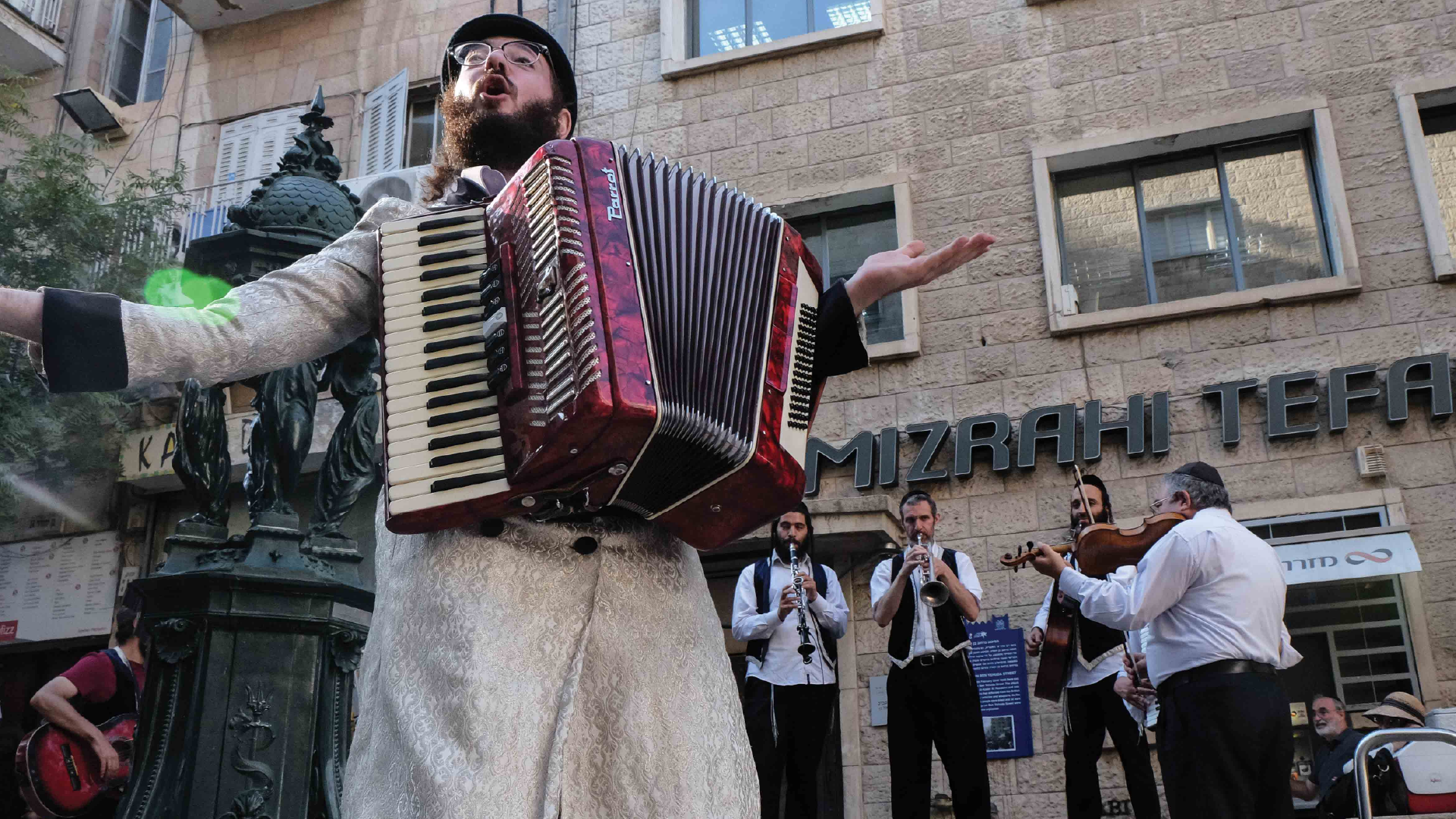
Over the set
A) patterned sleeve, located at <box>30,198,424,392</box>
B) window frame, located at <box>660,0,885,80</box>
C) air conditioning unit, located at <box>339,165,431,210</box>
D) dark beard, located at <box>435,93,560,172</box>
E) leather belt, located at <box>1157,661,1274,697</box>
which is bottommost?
leather belt, located at <box>1157,661,1274,697</box>

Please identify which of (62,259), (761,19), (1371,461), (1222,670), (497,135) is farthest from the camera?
(62,259)

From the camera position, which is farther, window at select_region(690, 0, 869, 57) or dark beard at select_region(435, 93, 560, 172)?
window at select_region(690, 0, 869, 57)

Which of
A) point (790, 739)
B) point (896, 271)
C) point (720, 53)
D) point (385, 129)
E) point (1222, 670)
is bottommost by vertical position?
point (790, 739)

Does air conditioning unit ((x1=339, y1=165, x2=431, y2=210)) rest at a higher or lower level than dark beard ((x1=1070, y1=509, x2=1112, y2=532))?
higher

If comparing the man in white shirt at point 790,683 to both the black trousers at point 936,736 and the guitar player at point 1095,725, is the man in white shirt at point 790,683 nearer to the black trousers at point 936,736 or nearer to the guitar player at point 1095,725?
the black trousers at point 936,736

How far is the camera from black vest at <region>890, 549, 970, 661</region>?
21.5 feet

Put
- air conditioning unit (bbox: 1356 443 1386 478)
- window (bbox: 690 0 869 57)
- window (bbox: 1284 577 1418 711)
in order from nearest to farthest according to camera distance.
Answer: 1. window (bbox: 1284 577 1418 711)
2. air conditioning unit (bbox: 1356 443 1386 478)
3. window (bbox: 690 0 869 57)

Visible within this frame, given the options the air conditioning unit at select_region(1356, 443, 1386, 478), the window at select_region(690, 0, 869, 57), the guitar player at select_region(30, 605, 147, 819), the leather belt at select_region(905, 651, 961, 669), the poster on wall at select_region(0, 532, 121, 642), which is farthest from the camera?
the poster on wall at select_region(0, 532, 121, 642)

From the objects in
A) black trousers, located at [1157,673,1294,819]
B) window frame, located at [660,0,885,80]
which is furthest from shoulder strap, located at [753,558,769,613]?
window frame, located at [660,0,885,80]

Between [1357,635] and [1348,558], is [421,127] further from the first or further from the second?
[1357,635]

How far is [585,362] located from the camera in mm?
1949

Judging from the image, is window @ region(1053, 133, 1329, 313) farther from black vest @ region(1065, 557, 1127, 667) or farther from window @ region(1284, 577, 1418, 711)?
black vest @ region(1065, 557, 1127, 667)

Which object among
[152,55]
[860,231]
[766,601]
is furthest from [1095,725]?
[152,55]

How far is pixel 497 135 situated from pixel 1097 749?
16.7 feet
